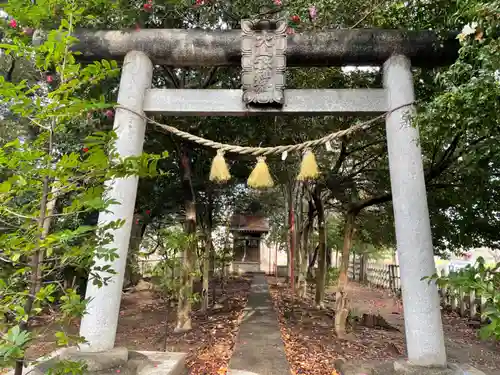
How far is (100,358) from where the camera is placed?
3.57m

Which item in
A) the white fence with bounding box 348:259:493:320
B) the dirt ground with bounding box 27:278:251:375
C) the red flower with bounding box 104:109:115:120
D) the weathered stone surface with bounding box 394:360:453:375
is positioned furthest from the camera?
the white fence with bounding box 348:259:493:320

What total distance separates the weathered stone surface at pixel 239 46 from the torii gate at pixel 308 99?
0.04 feet

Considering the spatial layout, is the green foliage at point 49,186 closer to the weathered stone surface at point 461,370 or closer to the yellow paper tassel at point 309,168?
the yellow paper tassel at point 309,168

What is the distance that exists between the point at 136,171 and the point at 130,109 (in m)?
2.71

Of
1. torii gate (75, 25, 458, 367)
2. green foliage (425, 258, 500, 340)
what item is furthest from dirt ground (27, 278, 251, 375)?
green foliage (425, 258, 500, 340)

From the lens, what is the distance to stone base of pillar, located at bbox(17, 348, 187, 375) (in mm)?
3519

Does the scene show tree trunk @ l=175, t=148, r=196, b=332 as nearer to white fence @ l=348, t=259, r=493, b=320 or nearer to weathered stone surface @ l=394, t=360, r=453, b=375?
weathered stone surface @ l=394, t=360, r=453, b=375

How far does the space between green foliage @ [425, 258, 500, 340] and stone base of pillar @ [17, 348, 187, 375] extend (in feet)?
9.85

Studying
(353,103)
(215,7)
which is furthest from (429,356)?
(215,7)

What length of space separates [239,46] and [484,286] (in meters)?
3.72

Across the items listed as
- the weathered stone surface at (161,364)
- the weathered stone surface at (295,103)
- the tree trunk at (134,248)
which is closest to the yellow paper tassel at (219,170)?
the weathered stone surface at (295,103)

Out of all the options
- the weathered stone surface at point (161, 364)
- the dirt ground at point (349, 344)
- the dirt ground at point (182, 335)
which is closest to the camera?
the weathered stone surface at point (161, 364)

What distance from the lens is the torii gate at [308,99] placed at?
150 inches

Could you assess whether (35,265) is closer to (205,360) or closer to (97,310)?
(97,310)
